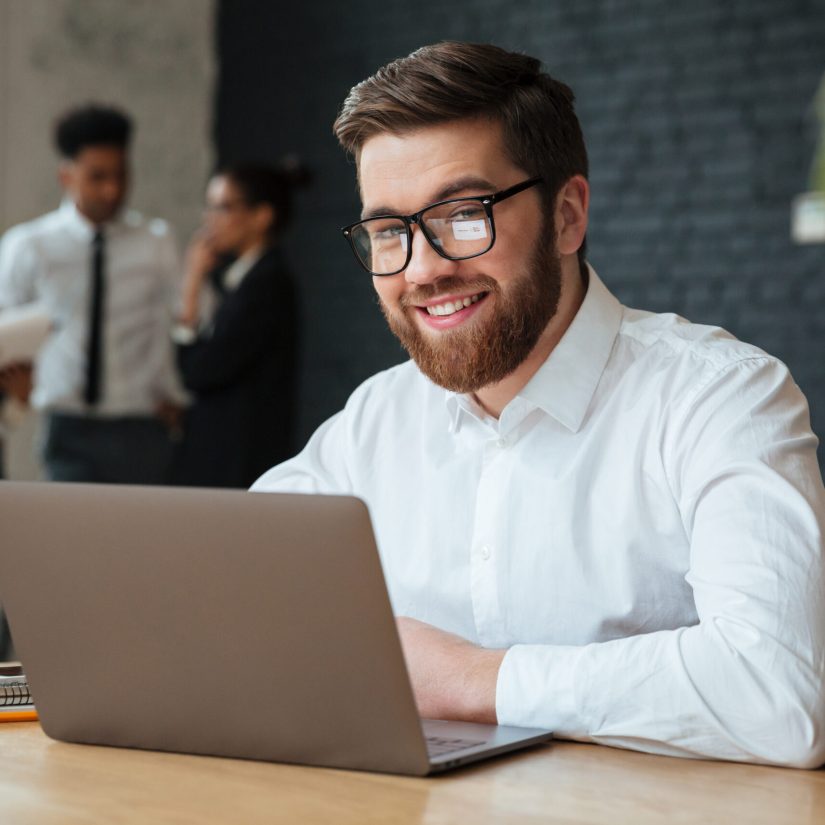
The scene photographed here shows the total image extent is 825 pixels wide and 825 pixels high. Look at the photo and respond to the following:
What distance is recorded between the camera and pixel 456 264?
163cm

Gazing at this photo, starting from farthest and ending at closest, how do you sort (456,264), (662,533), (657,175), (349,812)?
(657,175)
(456,264)
(662,533)
(349,812)

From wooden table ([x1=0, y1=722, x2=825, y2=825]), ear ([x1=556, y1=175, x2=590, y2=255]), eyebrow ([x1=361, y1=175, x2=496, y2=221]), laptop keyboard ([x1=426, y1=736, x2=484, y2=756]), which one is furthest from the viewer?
ear ([x1=556, y1=175, x2=590, y2=255])

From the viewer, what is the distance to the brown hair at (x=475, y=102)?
161cm

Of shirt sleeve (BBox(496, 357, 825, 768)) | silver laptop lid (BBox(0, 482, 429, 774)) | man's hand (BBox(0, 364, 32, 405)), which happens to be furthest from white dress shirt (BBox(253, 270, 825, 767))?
man's hand (BBox(0, 364, 32, 405))

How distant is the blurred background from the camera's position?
474 cm

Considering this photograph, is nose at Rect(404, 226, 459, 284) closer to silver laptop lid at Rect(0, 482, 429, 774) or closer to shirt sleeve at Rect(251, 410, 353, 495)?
shirt sleeve at Rect(251, 410, 353, 495)

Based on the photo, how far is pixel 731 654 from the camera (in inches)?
49.7

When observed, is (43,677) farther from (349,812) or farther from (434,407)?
(434,407)

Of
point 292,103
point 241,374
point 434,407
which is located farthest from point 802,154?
point 434,407

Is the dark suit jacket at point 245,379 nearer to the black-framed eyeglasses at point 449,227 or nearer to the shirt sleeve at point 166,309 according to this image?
the shirt sleeve at point 166,309

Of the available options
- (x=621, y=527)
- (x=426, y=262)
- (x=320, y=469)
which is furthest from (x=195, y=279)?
(x=621, y=527)

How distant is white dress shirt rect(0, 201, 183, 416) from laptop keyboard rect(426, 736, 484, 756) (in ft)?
11.9

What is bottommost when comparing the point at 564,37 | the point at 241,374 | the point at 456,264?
the point at 241,374

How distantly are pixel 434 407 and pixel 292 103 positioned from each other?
4.66m
